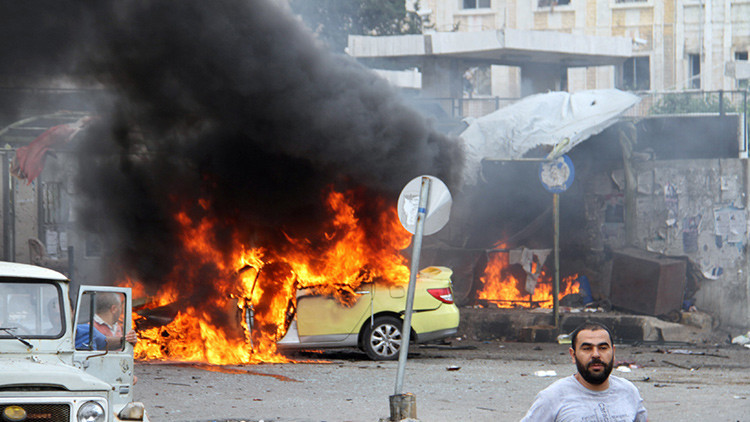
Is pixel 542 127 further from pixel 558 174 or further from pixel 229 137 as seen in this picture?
pixel 229 137

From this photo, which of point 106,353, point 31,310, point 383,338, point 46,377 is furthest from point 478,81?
point 46,377

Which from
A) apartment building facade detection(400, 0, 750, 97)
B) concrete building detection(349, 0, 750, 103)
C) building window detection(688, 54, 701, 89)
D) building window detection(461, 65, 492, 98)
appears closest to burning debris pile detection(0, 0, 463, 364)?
concrete building detection(349, 0, 750, 103)

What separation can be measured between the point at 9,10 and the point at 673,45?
99.5 feet

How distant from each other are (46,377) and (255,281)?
791 cm

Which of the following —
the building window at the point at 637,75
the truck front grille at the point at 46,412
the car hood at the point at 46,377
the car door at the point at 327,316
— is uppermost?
the building window at the point at 637,75

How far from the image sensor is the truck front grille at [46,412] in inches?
195

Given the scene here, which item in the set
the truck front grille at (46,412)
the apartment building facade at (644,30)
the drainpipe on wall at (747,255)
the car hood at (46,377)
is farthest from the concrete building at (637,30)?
the truck front grille at (46,412)

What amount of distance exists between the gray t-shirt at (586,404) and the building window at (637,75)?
36259 mm

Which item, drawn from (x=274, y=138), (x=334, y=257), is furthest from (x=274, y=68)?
(x=334, y=257)

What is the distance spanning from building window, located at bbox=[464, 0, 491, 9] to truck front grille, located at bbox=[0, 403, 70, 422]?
36.5 m

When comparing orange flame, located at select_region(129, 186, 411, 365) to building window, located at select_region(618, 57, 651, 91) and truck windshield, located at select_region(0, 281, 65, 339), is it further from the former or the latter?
building window, located at select_region(618, 57, 651, 91)

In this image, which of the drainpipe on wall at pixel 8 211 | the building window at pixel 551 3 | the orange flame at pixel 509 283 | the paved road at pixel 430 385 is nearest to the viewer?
the paved road at pixel 430 385

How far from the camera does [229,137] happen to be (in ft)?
47.6

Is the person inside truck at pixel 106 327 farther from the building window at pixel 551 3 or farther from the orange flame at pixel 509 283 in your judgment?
the building window at pixel 551 3
